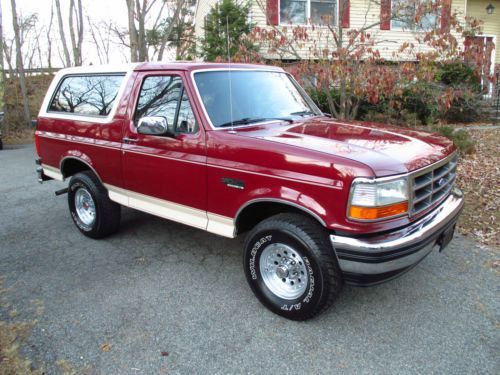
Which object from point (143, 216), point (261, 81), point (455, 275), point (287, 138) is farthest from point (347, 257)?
point (143, 216)

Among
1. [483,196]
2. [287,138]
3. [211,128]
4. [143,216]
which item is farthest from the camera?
[483,196]

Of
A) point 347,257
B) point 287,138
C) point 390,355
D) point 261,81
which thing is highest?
point 261,81

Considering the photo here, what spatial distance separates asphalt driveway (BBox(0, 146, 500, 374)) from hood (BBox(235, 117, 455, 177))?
1.25 m

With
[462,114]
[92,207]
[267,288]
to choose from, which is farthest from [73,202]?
[462,114]

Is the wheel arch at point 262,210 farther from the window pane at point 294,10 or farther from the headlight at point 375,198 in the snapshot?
the window pane at point 294,10

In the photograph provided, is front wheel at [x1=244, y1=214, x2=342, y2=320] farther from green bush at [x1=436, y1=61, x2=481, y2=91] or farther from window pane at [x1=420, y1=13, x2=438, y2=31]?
green bush at [x1=436, y1=61, x2=481, y2=91]

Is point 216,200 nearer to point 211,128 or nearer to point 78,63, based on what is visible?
point 211,128

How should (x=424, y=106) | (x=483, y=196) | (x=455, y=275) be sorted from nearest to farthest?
(x=455, y=275), (x=483, y=196), (x=424, y=106)

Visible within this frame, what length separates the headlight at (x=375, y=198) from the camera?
2.71 meters

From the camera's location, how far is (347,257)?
2812mm

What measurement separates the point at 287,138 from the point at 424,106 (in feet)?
35.3

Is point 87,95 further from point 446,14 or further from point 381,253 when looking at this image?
point 446,14

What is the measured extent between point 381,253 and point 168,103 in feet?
7.63

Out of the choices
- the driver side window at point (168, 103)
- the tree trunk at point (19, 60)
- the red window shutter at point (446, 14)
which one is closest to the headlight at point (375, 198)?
the driver side window at point (168, 103)
